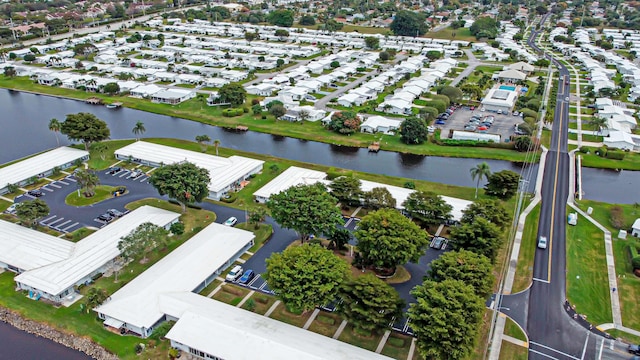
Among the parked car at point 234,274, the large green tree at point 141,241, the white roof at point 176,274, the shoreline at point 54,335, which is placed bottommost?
the shoreline at point 54,335

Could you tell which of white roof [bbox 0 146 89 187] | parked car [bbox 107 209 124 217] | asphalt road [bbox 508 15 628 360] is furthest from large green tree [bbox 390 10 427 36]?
parked car [bbox 107 209 124 217]

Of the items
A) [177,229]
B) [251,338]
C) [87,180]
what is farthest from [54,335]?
[87,180]

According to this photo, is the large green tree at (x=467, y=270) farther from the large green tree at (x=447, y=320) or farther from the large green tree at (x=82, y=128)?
the large green tree at (x=82, y=128)

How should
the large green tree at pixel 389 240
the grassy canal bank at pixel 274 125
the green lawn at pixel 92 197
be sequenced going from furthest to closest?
the grassy canal bank at pixel 274 125 < the green lawn at pixel 92 197 < the large green tree at pixel 389 240

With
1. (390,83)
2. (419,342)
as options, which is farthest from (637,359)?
(390,83)

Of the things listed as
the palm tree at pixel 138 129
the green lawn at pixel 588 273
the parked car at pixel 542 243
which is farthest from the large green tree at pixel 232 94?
the green lawn at pixel 588 273
